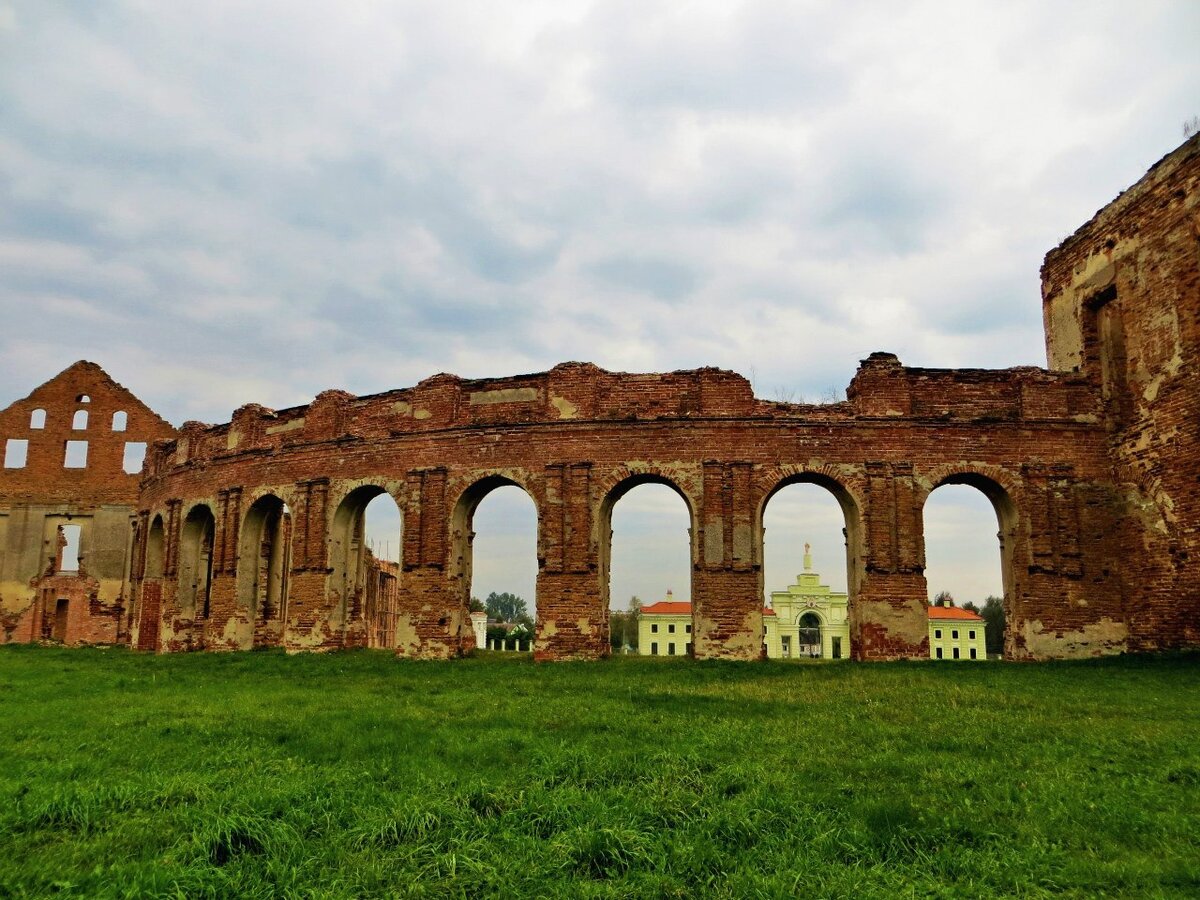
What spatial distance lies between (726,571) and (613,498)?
107 inches

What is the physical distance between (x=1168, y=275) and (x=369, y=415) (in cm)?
1576

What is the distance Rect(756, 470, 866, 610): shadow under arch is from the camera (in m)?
14.6

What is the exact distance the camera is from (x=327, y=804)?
4.95 meters

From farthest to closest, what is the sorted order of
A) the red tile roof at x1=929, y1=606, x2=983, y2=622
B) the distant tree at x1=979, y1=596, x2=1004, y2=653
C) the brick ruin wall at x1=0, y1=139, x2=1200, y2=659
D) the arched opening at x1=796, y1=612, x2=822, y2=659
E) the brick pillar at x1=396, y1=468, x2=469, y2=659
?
the distant tree at x1=979, y1=596, x2=1004, y2=653 < the arched opening at x1=796, y1=612, x2=822, y2=659 < the red tile roof at x1=929, y1=606, x2=983, y2=622 < the brick pillar at x1=396, y1=468, x2=469, y2=659 < the brick ruin wall at x1=0, y1=139, x2=1200, y2=659

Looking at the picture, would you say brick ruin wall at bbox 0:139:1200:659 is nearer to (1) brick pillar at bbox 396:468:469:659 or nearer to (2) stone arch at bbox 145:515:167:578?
(1) brick pillar at bbox 396:468:469:659

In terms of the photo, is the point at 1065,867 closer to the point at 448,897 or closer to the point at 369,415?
the point at 448,897

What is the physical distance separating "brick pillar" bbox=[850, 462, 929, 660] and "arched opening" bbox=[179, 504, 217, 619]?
16061 mm

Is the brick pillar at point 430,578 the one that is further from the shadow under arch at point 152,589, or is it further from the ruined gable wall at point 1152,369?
the ruined gable wall at point 1152,369

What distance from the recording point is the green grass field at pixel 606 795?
13.0ft

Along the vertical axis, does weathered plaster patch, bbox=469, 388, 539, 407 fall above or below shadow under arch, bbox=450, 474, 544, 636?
above

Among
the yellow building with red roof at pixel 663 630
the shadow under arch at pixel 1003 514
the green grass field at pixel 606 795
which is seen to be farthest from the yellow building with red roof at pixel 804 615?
the green grass field at pixel 606 795

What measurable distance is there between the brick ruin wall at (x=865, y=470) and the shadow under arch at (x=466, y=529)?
48 mm

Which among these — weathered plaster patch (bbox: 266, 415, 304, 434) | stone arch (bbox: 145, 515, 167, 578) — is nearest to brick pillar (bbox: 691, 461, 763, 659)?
weathered plaster patch (bbox: 266, 415, 304, 434)

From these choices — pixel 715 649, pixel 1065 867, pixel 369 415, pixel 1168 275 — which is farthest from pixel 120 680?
pixel 1168 275
